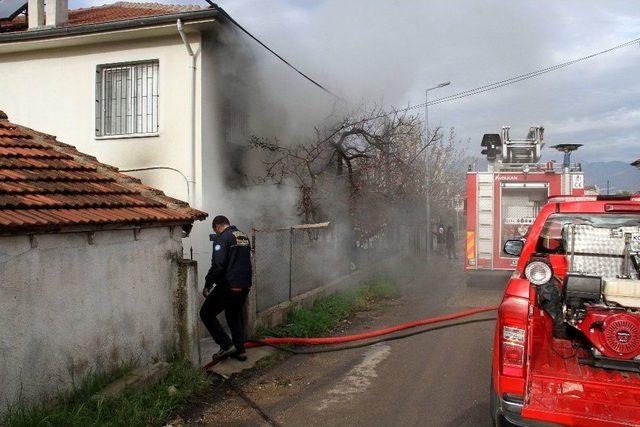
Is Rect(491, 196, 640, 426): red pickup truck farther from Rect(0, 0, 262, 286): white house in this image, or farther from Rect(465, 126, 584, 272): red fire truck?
Rect(465, 126, 584, 272): red fire truck

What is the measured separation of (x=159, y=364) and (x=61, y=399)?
1.09 metres

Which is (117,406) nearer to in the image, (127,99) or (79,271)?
(79,271)

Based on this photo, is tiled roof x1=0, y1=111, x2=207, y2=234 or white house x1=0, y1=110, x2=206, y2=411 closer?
white house x1=0, y1=110, x2=206, y2=411

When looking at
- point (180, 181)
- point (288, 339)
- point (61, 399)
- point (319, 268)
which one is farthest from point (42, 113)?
point (61, 399)

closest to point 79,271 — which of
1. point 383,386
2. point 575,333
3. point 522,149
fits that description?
point 383,386

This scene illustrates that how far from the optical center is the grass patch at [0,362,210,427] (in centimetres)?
358

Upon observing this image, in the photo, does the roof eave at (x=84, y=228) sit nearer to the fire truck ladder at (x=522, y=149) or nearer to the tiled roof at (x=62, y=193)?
the tiled roof at (x=62, y=193)

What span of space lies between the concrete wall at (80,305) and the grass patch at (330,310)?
6.37ft

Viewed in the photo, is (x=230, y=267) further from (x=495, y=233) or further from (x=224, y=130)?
(x=495, y=233)

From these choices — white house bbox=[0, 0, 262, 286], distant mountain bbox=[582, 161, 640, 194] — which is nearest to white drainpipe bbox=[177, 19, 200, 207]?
white house bbox=[0, 0, 262, 286]

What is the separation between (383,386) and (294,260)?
12.0 feet

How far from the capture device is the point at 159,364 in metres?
4.97

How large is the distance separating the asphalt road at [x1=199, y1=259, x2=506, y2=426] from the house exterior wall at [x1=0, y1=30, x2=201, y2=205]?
3.97 m

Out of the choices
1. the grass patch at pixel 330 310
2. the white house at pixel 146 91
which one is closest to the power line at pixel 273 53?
the white house at pixel 146 91
